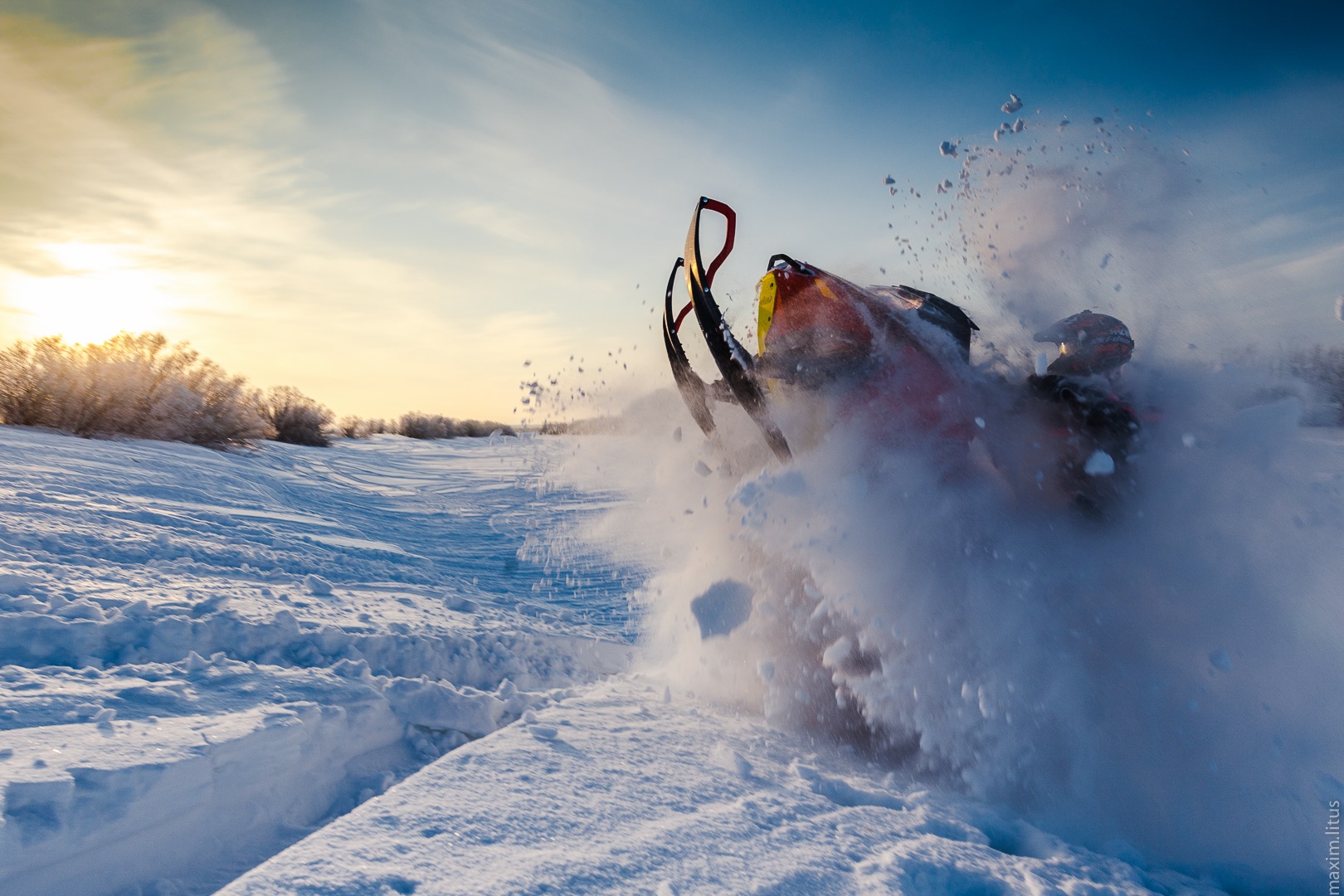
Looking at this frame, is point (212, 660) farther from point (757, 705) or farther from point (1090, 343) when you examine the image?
point (1090, 343)

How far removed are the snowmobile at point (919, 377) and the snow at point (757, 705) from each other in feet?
0.49

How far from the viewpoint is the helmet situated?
3014mm

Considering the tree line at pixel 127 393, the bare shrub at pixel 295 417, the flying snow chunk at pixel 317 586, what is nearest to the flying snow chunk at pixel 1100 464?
the flying snow chunk at pixel 317 586

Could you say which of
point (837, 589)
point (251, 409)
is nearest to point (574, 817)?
point (837, 589)

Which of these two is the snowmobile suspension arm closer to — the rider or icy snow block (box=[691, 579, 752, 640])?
icy snow block (box=[691, 579, 752, 640])

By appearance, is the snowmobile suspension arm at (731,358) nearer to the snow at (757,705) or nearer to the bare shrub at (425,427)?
the snow at (757,705)

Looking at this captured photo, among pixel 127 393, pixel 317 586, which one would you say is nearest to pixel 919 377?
pixel 317 586

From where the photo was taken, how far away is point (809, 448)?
2.82 m

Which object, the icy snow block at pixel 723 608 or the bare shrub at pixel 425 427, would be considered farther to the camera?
the bare shrub at pixel 425 427


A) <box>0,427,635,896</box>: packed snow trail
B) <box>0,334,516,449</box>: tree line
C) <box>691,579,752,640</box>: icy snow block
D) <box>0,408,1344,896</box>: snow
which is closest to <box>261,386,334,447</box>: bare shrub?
<box>0,334,516,449</box>: tree line

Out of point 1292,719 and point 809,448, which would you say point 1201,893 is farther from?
point 809,448

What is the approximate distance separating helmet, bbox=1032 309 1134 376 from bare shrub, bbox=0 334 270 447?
7942mm

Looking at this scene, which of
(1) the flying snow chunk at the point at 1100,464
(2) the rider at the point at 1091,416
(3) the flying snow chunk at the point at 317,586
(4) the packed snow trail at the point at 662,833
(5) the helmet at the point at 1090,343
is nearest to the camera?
(4) the packed snow trail at the point at 662,833

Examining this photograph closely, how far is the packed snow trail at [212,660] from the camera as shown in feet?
5.21
